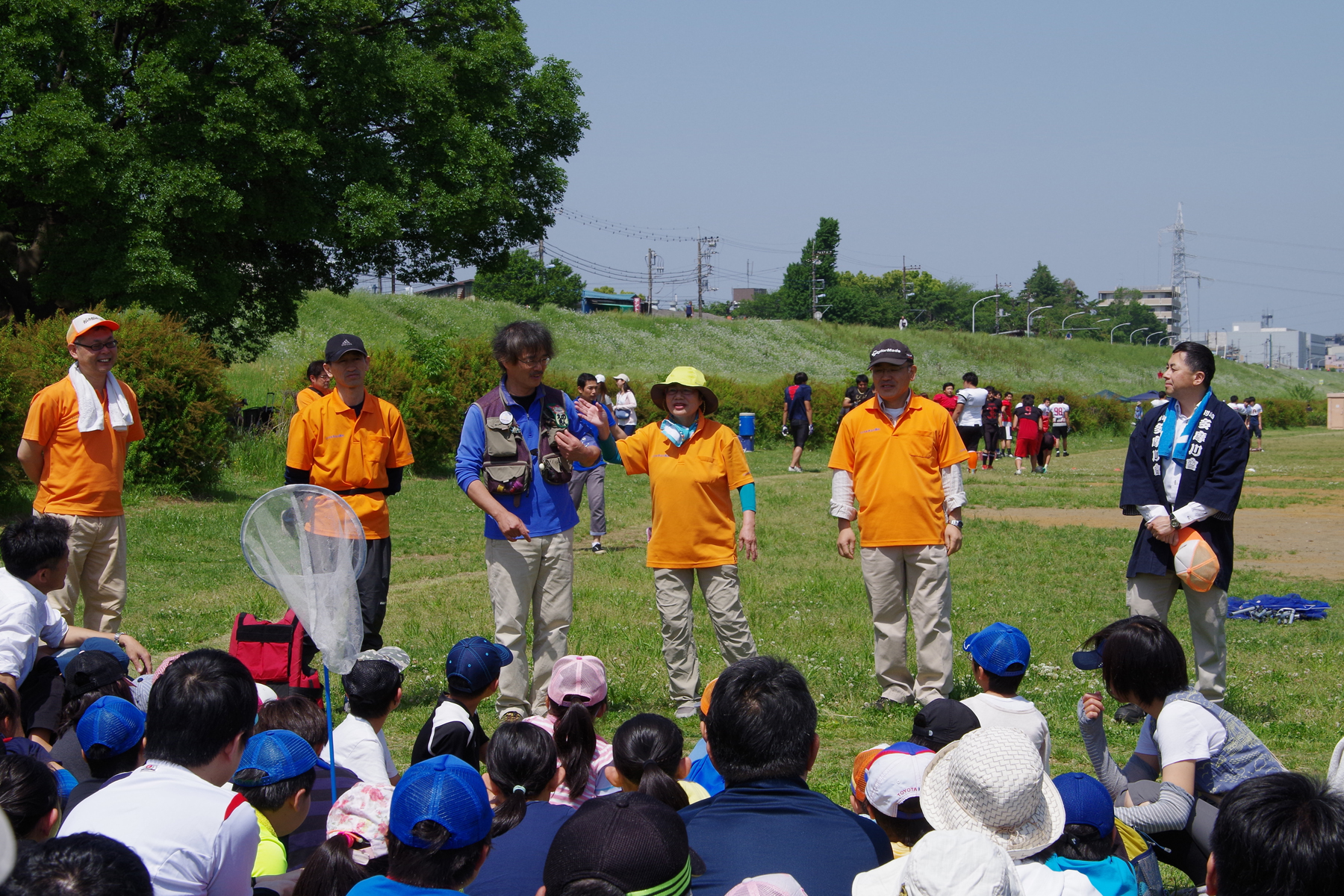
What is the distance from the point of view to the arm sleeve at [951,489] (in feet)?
19.9

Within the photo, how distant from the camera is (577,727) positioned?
350 cm

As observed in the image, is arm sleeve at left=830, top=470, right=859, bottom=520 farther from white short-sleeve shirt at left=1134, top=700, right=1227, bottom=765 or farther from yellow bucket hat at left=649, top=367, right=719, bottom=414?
white short-sleeve shirt at left=1134, top=700, right=1227, bottom=765

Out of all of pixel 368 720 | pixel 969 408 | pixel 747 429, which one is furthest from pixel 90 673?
pixel 747 429

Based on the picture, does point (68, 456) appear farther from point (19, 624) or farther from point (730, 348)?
point (730, 348)

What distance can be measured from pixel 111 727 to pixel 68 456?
348cm

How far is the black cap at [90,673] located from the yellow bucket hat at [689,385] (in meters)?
2.82

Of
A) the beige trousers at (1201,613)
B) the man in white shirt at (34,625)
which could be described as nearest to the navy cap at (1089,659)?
the beige trousers at (1201,613)

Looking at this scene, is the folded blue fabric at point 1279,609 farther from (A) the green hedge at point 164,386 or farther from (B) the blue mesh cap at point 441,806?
(A) the green hedge at point 164,386

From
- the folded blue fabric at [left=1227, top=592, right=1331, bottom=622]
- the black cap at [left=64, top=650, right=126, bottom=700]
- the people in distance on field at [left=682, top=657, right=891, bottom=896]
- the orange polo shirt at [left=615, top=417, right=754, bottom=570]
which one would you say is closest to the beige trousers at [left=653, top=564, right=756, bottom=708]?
the orange polo shirt at [left=615, top=417, right=754, bottom=570]

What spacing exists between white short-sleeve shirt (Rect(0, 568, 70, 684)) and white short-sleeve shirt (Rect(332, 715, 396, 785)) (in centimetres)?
131

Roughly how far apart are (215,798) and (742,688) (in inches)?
52.6

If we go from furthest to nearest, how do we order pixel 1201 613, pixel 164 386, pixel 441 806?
pixel 164 386
pixel 1201 613
pixel 441 806

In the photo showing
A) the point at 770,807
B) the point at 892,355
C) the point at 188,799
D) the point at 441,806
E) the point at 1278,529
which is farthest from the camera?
the point at 1278,529

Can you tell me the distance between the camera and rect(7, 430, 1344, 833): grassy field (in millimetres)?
5895
